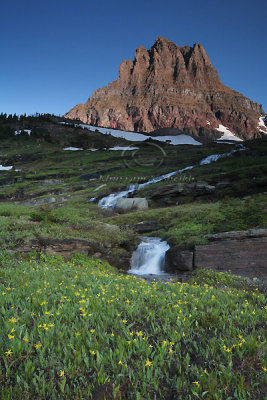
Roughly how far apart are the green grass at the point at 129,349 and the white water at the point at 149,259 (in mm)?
10030

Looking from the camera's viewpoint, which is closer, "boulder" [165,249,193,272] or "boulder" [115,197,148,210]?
"boulder" [165,249,193,272]

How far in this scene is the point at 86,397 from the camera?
106 inches

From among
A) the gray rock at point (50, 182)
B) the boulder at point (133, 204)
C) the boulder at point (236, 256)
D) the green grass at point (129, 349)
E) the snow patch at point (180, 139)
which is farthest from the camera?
the snow patch at point (180, 139)

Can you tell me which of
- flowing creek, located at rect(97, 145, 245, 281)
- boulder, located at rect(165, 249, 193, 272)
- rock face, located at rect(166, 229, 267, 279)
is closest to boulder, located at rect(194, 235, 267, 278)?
rock face, located at rect(166, 229, 267, 279)

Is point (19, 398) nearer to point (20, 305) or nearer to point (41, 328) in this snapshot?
point (41, 328)

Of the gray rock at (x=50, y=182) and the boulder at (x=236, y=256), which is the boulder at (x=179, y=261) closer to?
the boulder at (x=236, y=256)

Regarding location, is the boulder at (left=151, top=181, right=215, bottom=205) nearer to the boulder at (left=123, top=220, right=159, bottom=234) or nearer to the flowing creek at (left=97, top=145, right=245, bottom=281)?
the boulder at (left=123, top=220, right=159, bottom=234)

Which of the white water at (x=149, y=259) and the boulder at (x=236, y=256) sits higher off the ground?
the boulder at (x=236, y=256)

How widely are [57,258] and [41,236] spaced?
88.7 inches

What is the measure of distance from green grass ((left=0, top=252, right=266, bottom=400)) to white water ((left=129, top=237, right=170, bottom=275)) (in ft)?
32.9

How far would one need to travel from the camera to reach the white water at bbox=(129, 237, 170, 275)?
1518 centimetres

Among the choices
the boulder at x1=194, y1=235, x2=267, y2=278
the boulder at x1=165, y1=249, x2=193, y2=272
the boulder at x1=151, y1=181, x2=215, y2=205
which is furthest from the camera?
the boulder at x1=151, y1=181, x2=215, y2=205

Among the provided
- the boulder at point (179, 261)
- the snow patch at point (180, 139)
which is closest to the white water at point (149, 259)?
the boulder at point (179, 261)

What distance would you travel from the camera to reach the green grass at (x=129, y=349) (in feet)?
9.21
